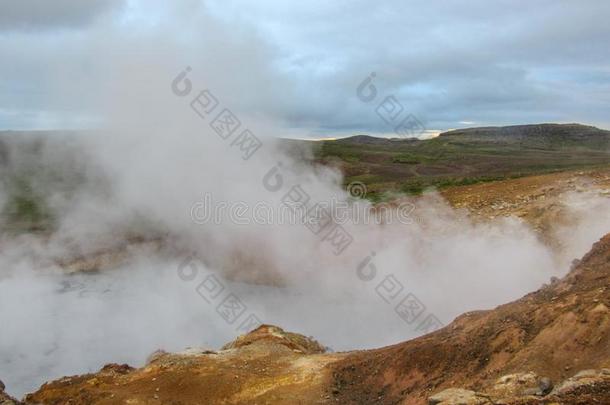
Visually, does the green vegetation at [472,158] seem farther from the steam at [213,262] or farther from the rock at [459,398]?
the rock at [459,398]

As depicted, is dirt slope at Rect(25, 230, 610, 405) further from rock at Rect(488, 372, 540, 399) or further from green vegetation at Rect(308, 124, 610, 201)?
green vegetation at Rect(308, 124, 610, 201)

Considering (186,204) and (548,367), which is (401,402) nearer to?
(548,367)

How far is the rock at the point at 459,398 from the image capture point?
6.45 m

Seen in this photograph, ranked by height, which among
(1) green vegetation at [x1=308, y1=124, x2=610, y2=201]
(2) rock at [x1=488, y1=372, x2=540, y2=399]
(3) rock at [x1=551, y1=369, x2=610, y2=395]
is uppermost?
(1) green vegetation at [x1=308, y1=124, x2=610, y2=201]

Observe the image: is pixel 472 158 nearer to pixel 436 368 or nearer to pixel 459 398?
pixel 436 368

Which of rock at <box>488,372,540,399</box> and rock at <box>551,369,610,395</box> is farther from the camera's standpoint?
rock at <box>488,372,540,399</box>

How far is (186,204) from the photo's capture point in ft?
77.9

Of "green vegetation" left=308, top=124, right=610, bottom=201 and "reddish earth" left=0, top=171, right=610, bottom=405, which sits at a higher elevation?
"green vegetation" left=308, top=124, right=610, bottom=201

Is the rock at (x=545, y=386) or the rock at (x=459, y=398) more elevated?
the rock at (x=459, y=398)

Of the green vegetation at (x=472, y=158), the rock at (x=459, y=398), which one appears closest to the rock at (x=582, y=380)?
the rock at (x=459, y=398)

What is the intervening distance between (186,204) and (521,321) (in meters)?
17.9

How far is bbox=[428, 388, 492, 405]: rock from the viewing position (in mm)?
6445

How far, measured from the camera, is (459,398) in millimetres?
6672

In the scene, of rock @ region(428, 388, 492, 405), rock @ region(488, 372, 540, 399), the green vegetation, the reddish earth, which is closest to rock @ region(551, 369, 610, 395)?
the reddish earth
